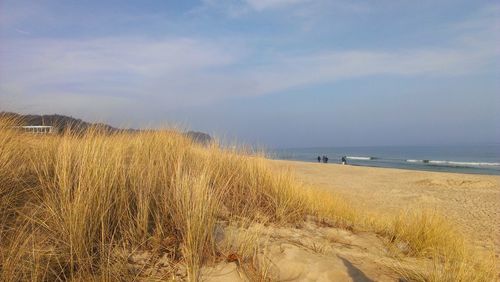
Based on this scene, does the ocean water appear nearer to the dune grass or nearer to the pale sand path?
the dune grass

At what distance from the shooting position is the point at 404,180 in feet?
79.5

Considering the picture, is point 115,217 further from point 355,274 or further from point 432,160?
point 432,160

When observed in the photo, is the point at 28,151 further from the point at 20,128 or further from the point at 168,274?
the point at 168,274

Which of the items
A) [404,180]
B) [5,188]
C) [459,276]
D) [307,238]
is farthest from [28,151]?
[404,180]

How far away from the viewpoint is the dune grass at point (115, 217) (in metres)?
3.29

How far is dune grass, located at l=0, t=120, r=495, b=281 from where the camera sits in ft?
10.8

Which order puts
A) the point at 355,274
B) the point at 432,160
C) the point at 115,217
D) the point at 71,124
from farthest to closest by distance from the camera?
→ the point at 432,160 < the point at 71,124 < the point at 355,274 < the point at 115,217

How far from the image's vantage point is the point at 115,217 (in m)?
3.99

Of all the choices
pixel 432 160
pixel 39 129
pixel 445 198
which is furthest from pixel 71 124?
pixel 432 160

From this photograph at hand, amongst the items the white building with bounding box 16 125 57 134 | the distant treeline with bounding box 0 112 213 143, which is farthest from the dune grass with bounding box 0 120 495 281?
the white building with bounding box 16 125 57 134

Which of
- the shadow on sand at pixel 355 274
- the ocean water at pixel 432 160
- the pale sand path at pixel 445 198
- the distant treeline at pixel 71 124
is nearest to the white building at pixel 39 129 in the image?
the distant treeline at pixel 71 124

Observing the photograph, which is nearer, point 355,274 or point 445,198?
point 355,274

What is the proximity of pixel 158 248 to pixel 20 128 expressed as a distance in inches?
179

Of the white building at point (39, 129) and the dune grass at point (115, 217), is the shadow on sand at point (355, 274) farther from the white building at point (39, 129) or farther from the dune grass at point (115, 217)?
the white building at point (39, 129)
